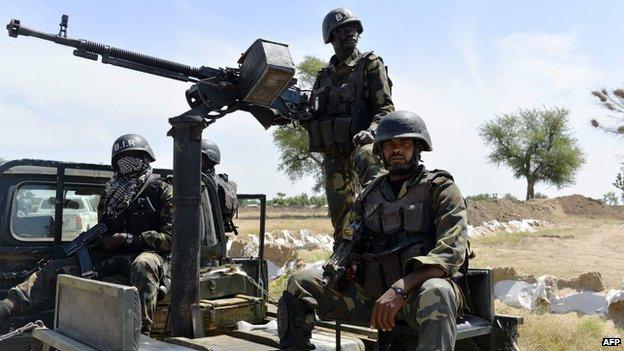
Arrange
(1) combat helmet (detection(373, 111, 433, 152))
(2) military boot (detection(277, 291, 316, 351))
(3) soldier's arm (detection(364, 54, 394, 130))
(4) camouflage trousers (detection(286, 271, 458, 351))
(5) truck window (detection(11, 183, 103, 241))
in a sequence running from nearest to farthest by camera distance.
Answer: (4) camouflage trousers (detection(286, 271, 458, 351))
(2) military boot (detection(277, 291, 316, 351))
(1) combat helmet (detection(373, 111, 433, 152))
(5) truck window (detection(11, 183, 103, 241))
(3) soldier's arm (detection(364, 54, 394, 130))

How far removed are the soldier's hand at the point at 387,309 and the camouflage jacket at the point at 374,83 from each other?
2083 millimetres

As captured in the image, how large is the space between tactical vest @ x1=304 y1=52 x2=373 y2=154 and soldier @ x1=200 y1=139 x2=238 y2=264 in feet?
2.88

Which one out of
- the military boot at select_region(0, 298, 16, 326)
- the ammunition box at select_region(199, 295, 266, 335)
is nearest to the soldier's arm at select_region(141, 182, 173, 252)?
the ammunition box at select_region(199, 295, 266, 335)

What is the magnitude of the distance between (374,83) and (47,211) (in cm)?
263

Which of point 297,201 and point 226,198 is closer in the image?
point 226,198

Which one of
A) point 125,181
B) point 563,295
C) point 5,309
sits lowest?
point 563,295

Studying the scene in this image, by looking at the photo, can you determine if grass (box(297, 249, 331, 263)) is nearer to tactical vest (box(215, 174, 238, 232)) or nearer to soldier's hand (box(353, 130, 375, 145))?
tactical vest (box(215, 174, 238, 232))

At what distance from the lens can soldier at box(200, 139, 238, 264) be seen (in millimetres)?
4914

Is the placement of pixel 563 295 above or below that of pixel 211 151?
below

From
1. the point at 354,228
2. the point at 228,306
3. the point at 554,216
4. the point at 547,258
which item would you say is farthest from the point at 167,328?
the point at 554,216

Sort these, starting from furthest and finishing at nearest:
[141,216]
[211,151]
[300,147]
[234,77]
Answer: [300,147]
[211,151]
[141,216]
[234,77]

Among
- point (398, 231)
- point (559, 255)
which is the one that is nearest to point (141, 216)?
point (398, 231)

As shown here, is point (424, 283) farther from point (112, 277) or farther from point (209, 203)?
point (112, 277)

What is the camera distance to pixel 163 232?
4.71 m
